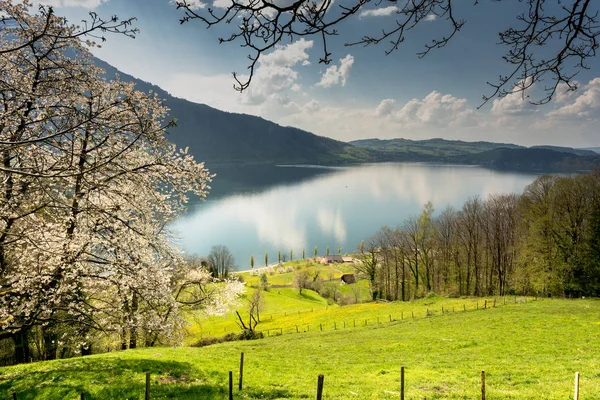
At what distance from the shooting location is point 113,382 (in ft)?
30.2

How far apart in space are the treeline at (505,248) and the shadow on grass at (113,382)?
3601 cm

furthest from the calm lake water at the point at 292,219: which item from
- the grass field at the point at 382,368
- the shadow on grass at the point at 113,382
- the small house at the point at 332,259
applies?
the shadow on grass at the point at 113,382

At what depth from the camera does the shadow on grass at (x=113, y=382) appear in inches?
327

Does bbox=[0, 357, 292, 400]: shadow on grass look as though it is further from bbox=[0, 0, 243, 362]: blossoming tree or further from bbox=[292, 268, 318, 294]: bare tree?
bbox=[292, 268, 318, 294]: bare tree

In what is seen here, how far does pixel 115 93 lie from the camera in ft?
32.0

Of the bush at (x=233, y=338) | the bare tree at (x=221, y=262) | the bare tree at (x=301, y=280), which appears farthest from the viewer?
the bare tree at (x=301, y=280)

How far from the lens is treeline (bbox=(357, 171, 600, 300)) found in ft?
→ 106

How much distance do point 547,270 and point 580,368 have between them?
27.3 m

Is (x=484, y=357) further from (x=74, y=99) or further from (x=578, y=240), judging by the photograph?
(x=578, y=240)

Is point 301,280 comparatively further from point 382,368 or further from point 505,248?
point 382,368

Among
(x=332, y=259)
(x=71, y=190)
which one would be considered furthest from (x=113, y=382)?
(x=332, y=259)

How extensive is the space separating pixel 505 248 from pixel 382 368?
36.0 meters

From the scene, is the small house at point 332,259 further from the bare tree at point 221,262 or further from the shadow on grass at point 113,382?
the shadow on grass at point 113,382

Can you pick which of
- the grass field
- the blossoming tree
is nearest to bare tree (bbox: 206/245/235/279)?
the grass field
